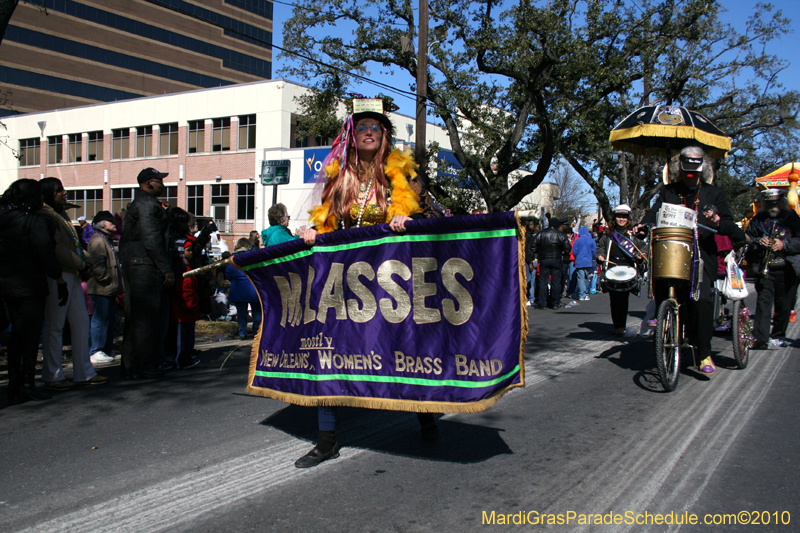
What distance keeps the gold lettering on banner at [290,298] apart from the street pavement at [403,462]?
2.83 ft

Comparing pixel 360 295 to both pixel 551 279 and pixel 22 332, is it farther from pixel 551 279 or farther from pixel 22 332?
pixel 551 279

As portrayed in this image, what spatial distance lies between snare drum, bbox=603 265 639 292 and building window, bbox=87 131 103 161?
4500 centimetres

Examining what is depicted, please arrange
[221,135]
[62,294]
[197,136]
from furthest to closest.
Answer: [197,136] → [221,135] → [62,294]

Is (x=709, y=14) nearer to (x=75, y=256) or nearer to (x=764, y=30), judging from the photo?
(x=764, y=30)

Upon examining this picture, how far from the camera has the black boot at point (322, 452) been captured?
377cm

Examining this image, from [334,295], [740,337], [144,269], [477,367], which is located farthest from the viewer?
[740,337]

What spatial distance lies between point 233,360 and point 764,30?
3068 centimetres

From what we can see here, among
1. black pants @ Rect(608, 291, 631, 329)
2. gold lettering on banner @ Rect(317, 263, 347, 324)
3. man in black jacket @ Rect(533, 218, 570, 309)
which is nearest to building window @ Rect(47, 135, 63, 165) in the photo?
man in black jacket @ Rect(533, 218, 570, 309)

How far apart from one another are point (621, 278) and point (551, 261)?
5413mm

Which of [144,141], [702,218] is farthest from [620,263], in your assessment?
[144,141]

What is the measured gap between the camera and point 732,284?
Answer: 22.8 ft

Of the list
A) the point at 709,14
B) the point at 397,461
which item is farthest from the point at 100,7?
the point at 397,461

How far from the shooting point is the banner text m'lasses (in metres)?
3.60

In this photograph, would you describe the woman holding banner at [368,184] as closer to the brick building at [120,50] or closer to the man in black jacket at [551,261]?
the man in black jacket at [551,261]
